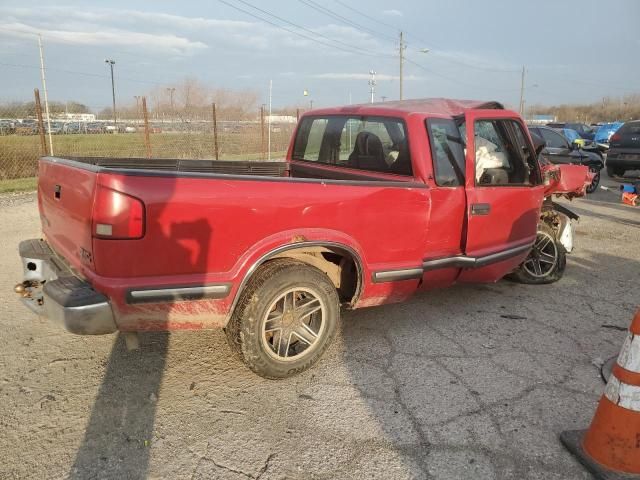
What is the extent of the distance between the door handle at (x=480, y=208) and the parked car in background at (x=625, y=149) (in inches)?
509

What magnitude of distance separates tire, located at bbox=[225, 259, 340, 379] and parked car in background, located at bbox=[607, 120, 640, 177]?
14.6m

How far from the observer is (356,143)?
14.6 ft

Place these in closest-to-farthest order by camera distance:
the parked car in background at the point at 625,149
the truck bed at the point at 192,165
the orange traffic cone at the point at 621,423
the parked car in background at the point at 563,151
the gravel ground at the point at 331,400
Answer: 1. the orange traffic cone at the point at 621,423
2. the gravel ground at the point at 331,400
3. the truck bed at the point at 192,165
4. the parked car in background at the point at 563,151
5. the parked car in background at the point at 625,149

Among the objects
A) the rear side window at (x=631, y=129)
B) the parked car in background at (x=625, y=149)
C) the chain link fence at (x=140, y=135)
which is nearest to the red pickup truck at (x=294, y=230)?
the chain link fence at (x=140, y=135)

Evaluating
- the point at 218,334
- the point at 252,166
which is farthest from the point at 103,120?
the point at 218,334

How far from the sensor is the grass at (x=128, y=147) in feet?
42.5

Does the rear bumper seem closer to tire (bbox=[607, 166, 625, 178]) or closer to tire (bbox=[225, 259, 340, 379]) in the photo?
tire (bbox=[225, 259, 340, 379])

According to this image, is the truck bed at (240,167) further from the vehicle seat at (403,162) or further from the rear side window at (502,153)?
the rear side window at (502,153)

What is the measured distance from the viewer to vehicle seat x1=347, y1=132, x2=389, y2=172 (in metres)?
4.17

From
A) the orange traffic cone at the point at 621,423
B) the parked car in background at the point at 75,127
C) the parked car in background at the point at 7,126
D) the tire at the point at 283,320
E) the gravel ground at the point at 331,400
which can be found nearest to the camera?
the orange traffic cone at the point at 621,423

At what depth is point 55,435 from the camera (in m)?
2.63

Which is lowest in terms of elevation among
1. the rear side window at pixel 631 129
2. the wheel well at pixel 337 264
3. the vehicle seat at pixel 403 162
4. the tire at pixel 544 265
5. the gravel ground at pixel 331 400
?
the gravel ground at pixel 331 400

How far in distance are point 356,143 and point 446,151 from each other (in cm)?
88

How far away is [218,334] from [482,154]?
2818mm
